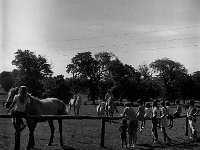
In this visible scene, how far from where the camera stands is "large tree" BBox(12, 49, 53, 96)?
260 feet

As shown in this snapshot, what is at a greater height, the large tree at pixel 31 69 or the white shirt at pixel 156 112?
the large tree at pixel 31 69

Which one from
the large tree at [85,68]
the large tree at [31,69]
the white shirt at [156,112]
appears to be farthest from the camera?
the large tree at [85,68]

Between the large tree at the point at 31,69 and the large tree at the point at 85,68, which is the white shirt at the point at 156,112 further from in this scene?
the large tree at the point at 85,68

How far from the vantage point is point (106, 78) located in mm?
95500

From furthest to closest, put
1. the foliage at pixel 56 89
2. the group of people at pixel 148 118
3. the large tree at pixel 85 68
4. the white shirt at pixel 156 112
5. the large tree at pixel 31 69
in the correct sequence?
the large tree at pixel 85 68
the large tree at pixel 31 69
the foliage at pixel 56 89
the white shirt at pixel 156 112
the group of people at pixel 148 118

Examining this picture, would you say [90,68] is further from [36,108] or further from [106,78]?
[36,108]

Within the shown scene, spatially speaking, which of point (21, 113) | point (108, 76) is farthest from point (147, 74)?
point (21, 113)

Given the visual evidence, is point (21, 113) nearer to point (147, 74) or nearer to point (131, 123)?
point (131, 123)

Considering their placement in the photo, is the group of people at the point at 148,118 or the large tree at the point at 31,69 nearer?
the group of people at the point at 148,118

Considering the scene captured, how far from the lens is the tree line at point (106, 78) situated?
278 feet

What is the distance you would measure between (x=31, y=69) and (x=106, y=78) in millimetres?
23687

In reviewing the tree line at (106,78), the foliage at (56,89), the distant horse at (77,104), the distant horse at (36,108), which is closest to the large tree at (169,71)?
the tree line at (106,78)

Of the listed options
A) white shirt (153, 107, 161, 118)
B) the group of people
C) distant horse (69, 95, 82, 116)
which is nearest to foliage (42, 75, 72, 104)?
distant horse (69, 95, 82, 116)

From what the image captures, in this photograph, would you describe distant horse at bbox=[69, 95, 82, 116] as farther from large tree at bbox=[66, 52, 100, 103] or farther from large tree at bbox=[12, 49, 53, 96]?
large tree at bbox=[66, 52, 100, 103]
